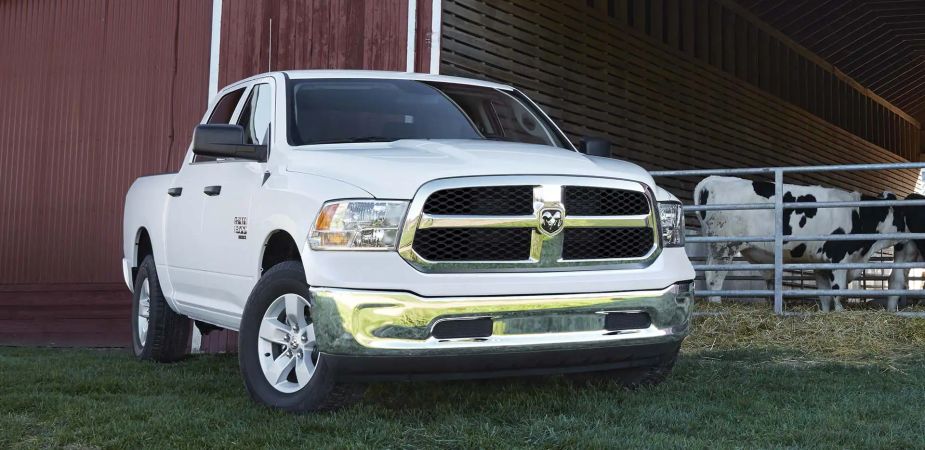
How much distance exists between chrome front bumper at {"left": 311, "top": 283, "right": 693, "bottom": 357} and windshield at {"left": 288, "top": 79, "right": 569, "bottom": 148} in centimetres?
141

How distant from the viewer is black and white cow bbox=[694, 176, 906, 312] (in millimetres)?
13047

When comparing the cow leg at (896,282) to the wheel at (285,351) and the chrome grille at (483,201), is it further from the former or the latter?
the wheel at (285,351)

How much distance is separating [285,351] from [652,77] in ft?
36.4

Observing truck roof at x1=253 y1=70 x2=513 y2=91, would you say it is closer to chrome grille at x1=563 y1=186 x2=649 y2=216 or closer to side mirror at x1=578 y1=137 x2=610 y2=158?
side mirror at x1=578 y1=137 x2=610 y2=158

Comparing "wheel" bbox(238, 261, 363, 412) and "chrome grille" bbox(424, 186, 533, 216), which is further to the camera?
"wheel" bbox(238, 261, 363, 412)

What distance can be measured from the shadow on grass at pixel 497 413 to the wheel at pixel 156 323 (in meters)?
0.74

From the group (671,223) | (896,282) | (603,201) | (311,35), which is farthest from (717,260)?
(603,201)

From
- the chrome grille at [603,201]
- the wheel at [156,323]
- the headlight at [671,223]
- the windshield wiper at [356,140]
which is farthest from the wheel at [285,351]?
the wheel at [156,323]

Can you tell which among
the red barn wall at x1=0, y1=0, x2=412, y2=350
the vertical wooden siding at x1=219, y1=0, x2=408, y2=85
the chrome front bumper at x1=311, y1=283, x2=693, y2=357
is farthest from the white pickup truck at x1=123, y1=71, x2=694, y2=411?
the red barn wall at x1=0, y1=0, x2=412, y2=350

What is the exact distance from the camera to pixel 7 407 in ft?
17.7

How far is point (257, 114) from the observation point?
6.37m

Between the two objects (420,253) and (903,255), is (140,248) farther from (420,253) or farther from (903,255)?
(903,255)

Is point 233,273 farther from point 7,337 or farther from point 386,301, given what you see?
point 7,337

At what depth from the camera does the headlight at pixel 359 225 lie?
462cm
